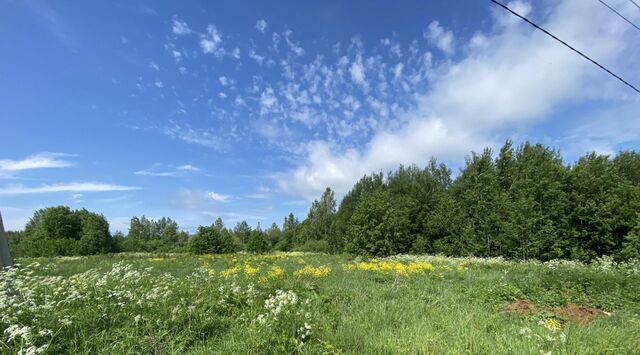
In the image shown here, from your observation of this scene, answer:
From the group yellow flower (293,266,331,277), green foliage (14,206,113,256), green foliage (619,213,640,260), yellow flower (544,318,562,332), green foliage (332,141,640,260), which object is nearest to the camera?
yellow flower (544,318,562,332)

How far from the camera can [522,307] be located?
8.44 meters

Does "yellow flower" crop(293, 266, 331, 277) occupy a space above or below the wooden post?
below

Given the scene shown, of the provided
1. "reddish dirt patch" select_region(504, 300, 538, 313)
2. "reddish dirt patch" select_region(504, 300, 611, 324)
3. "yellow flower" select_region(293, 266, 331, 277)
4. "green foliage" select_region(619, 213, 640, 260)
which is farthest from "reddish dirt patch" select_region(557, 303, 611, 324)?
"green foliage" select_region(619, 213, 640, 260)

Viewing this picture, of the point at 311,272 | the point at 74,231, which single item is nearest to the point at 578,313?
the point at 311,272

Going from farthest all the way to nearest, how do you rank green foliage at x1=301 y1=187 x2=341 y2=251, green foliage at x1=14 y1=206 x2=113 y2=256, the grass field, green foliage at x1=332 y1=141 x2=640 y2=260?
green foliage at x1=301 y1=187 x2=341 y2=251, green foliage at x1=14 y1=206 x2=113 y2=256, green foliage at x1=332 y1=141 x2=640 y2=260, the grass field

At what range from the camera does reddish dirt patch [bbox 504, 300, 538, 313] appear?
794 cm

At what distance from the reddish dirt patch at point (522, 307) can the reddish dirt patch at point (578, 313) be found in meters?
0.51

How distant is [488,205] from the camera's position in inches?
1490

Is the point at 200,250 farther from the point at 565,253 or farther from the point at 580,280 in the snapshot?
the point at 580,280

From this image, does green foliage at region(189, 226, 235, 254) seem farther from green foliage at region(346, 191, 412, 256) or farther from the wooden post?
the wooden post

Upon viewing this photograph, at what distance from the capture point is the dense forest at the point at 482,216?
30406 mm

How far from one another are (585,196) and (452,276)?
24.2 meters

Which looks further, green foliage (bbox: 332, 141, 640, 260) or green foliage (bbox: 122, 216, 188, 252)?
green foliage (bbox: 122, 216, 188, 252)

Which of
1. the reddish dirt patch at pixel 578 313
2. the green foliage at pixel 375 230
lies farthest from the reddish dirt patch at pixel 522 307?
the green foliage at pixel 375 230
